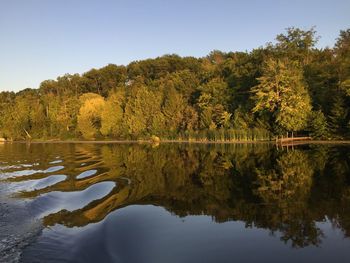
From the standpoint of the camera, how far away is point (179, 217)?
10742mm

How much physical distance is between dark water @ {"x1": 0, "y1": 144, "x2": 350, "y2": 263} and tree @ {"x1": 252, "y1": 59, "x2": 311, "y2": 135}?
25397 mm

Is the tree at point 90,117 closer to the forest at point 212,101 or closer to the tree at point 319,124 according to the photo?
the forest at point 212,101

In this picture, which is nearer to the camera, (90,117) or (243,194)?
(243,194)

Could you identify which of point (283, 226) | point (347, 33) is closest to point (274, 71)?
point (347, 33)

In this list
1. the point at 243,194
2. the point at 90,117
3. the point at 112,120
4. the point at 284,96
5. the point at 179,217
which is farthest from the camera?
the point at 90,117

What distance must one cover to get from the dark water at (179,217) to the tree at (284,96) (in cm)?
2540

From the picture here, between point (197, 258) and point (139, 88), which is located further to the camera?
point (139, 88)

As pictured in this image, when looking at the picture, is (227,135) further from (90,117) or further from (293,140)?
(90,117)

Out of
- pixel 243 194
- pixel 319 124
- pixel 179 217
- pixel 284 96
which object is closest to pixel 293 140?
pixel 319 124

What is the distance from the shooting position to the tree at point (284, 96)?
4291cm

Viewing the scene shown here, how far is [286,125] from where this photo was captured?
43.2 metres

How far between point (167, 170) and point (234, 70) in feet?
133

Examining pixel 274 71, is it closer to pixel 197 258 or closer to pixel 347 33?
pixel 347 33

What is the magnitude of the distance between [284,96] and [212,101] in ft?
47.9
